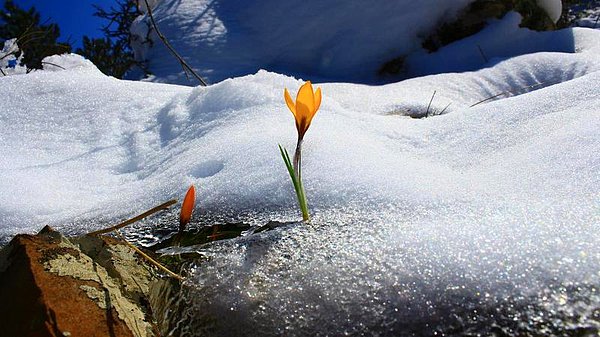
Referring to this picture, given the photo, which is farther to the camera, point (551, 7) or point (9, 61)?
point (551, 7)

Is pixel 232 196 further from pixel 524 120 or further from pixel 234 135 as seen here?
pixel 524 120

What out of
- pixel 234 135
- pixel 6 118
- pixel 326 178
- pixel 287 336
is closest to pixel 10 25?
pixel 6 118

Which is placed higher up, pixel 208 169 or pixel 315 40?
pixel 315 40

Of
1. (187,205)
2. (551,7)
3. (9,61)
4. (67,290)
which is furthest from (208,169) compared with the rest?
(551,7)

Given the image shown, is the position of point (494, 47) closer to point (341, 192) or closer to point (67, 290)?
point (341, 192)

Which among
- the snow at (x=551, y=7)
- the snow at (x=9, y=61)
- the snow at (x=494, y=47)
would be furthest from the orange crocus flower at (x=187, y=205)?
the snow at (x=551, y=7)

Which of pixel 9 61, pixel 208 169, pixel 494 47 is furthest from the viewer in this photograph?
pixel 494 47

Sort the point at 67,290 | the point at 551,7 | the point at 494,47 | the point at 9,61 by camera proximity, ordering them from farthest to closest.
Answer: the point at 551,7
the point at 494,47
the point at 9,61
the point at 67,290

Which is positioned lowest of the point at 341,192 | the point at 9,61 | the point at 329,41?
the point at 341,192
